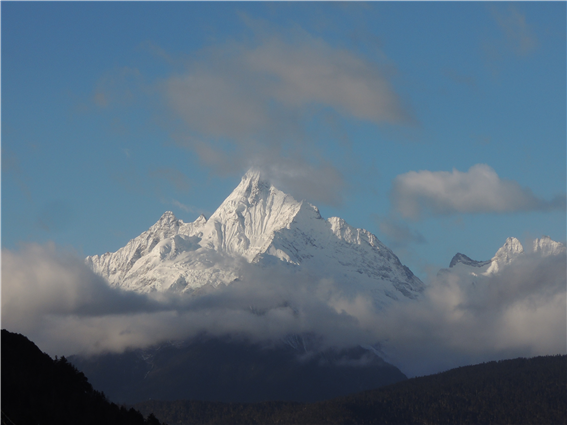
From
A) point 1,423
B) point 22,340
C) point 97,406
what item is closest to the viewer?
point 1,423

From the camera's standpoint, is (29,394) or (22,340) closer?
(29,394)

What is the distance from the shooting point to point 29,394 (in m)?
129

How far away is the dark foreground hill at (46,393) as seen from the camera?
124375 mm

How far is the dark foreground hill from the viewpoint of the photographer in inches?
4897

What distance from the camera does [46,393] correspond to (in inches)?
5281

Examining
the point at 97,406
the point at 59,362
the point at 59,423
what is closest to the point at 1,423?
the point at 59,423

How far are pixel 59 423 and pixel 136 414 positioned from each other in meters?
26.5

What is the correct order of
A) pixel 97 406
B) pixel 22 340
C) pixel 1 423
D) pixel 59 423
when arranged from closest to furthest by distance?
1. pixel 1 423
2. pixel 59 423
3. pixel 97 406
4. pixel 22 340

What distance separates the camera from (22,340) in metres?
150

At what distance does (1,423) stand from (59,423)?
39.5 metres

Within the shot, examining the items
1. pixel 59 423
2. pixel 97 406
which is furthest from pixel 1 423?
pixel 97 406

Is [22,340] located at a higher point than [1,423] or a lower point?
higher

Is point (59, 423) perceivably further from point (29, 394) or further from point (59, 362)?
point (59, 362)

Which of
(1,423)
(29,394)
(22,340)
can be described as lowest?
(1,423)
